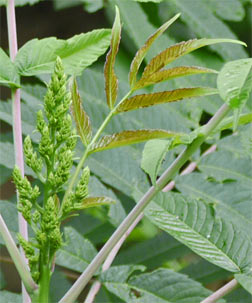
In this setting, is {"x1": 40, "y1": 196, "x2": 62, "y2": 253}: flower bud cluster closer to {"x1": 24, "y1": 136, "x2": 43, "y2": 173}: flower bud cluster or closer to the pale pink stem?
{"x1": 24, "y1": 136, "x2": 43, "y2": 173}: flower bud cluster

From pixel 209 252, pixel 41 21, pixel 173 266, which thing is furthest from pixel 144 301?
pixel 41 21

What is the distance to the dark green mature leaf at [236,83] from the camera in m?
0.46

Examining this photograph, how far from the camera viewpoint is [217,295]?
22.7 inches

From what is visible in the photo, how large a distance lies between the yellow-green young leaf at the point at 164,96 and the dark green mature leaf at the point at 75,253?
31 centimetres

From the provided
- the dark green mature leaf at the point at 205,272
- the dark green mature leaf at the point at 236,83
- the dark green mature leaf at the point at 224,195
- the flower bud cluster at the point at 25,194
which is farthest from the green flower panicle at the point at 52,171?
the dark green mature leaf at the point at 205,272

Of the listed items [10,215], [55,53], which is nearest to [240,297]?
[10,215]

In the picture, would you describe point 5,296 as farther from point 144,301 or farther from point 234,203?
point 234,203

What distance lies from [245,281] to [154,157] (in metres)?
0.16

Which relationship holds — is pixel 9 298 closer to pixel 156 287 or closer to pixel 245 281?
pixel 156 287

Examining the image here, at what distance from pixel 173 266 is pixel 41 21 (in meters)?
1.29

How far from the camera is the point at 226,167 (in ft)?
3.01

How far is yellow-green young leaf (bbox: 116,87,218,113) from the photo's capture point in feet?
1.71

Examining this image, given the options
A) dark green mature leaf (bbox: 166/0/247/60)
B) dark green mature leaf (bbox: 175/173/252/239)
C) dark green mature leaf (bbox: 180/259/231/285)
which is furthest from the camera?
dark green mature leaf (bbox: 166/0/247/60)

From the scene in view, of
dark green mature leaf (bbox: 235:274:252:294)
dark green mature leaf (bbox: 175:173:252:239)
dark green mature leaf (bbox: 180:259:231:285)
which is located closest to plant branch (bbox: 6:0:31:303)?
dark green mature leaf (bbox: 235:274:252:294)
